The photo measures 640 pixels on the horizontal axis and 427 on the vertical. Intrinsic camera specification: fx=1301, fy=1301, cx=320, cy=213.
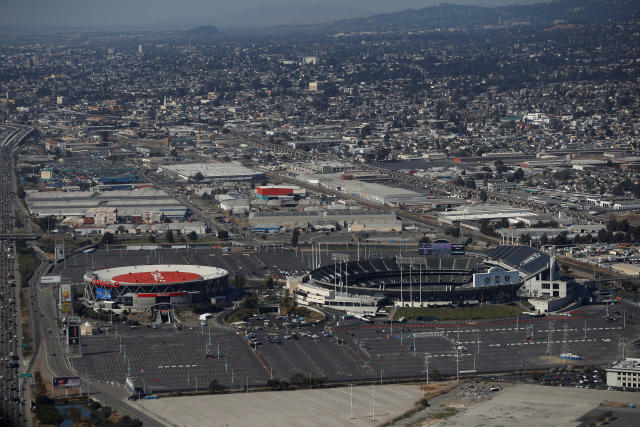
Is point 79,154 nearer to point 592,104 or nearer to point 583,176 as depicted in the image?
point 583,176

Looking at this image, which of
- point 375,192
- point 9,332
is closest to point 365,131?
point 375,192

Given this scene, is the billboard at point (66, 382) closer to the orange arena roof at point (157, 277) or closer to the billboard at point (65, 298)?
the billboard at point (65, 298)

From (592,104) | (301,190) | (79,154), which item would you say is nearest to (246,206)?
(301,190)

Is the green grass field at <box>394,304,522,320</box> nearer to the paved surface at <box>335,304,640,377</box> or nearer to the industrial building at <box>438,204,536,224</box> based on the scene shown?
the paved surface at <box>335,304,640,377</box>

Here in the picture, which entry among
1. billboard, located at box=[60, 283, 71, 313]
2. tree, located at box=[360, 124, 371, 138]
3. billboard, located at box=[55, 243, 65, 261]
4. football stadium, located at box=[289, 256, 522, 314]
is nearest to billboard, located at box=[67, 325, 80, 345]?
billboard, located at box=[60, 283, 71, 313]

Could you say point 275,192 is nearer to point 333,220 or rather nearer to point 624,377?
point 333,220
